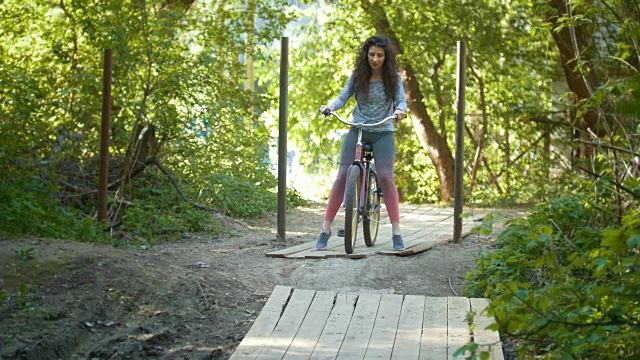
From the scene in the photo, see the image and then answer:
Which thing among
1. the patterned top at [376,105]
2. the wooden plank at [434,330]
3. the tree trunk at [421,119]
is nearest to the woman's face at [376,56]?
the patterned top at [376,105]

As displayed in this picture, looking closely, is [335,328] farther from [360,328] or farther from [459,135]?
[459,135]

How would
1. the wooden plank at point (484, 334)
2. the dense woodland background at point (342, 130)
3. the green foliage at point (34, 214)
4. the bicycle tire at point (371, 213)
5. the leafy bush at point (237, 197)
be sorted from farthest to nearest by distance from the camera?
the leafy bush at point (237, 197) < the bicycle tire at point (371, 213) < the green foliage at point (34, 214) < the wooden plank at point (484, 334) < the dense woodland background at point (342, 130)

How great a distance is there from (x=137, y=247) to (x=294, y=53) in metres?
11.2

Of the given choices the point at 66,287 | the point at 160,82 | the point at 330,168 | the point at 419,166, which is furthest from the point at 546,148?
the point at 66,287

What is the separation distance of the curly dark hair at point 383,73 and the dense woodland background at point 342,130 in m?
1.67

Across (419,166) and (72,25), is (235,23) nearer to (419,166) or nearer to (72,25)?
(72,25)

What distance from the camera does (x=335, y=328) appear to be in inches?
206

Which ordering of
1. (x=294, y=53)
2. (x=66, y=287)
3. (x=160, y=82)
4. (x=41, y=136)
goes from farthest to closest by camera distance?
(x=294, y=53) → (x=160, y=82) → (x=41, y=136) → (x=66, y=287)

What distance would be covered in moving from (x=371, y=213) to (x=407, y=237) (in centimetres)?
126

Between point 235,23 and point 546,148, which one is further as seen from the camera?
point 546,148

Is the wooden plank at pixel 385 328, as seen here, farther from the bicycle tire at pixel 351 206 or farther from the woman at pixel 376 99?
the woman at pixel 376 99

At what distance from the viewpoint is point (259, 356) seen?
4688mm

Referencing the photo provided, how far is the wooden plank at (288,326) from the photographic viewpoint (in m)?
4.77

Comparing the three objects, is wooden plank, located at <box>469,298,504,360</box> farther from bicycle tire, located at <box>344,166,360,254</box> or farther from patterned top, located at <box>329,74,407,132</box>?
patterned top, located at <box>329,74,407,132</box>
